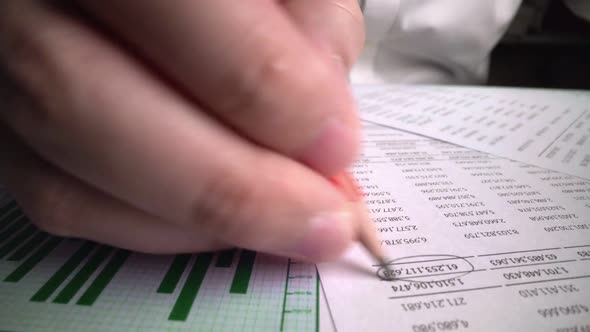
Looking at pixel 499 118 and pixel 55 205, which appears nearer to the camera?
pixel 55 205

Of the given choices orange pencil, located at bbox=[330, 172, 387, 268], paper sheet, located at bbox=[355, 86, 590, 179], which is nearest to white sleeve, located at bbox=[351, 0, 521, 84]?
paper sheet, located at bbox=[355, 86, 590, 179]

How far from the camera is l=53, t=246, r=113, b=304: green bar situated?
7.9 inches

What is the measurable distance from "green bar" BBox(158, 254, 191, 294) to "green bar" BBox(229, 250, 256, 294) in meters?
0.04

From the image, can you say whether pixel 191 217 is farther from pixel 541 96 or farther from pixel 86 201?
pixel 541 96

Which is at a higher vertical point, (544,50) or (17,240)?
(544,50)

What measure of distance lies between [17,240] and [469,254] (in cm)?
31

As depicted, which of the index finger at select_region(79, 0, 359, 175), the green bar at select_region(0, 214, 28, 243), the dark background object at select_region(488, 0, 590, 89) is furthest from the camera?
the dark background object at select_region(488, 0, 590, 89)

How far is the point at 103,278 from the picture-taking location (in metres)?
0.21

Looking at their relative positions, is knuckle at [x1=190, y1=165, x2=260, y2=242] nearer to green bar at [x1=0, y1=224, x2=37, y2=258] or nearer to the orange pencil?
the orange pencil

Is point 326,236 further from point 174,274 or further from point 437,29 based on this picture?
point 437,29

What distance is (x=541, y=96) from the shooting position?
0.59m

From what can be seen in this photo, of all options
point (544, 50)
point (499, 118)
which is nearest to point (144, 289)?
point (499, 118)

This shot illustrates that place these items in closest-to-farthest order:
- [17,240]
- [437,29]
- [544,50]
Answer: [17,240] < [437,29] < [544,50]

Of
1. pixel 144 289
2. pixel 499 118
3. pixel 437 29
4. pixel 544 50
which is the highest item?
pixel 544 50
